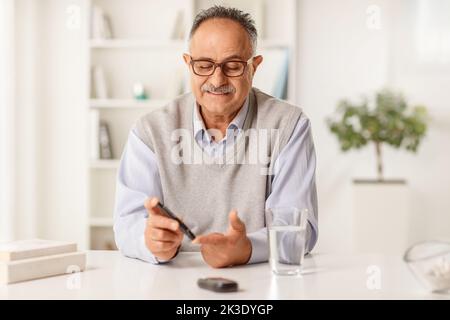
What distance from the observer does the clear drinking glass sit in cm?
133

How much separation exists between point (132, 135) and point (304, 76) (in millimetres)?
2830

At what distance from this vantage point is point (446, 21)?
14.9ft

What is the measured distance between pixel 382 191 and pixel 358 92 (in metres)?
0.71

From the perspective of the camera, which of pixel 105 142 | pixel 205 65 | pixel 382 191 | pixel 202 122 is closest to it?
pixel 205 65

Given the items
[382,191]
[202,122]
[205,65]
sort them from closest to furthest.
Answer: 1. [205,65]
2. [202,122]
3. [382,191]

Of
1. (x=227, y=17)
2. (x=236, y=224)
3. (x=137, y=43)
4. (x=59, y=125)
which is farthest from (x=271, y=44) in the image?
(x=236, y=224)

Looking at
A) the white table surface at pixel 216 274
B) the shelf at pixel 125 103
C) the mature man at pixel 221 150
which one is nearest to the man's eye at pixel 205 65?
the mature man at pixel 221 150

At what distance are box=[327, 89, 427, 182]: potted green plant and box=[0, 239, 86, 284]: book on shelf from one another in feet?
9.96

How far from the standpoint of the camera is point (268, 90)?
4.31 m

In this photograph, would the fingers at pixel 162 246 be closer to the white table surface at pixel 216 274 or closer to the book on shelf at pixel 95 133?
the white table surface at pixel 216 274

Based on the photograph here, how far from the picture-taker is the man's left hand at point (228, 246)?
54.2 inches

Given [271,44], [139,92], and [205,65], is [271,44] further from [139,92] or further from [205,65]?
[205,65]

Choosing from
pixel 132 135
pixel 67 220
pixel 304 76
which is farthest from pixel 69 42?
pixel 132 135
